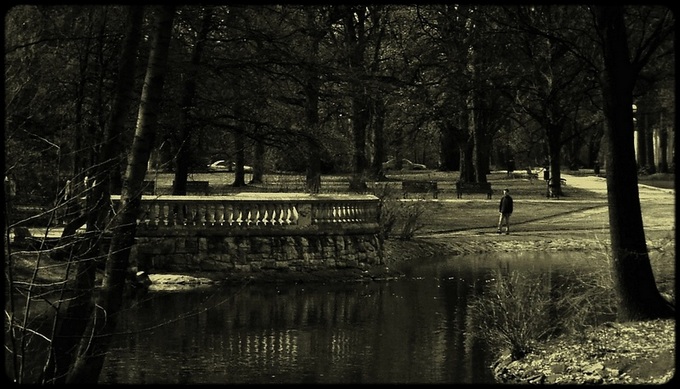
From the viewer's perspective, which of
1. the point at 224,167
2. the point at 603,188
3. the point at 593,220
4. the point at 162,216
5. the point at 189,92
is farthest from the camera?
the point at 224,167

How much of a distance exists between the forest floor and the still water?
1.23 metres

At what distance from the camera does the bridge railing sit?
85.1ft

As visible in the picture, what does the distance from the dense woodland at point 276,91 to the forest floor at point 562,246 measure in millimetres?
1140

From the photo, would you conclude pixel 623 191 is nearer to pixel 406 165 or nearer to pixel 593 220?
pixel 593 220

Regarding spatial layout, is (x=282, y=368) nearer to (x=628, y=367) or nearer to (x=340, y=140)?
(x=628, y=367)

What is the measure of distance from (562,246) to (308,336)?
1684 cm

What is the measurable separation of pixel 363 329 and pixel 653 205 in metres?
26.1

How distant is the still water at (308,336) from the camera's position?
51.1 ft

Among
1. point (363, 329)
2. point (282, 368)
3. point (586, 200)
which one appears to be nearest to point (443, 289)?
point (363, 329)

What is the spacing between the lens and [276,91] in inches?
1265

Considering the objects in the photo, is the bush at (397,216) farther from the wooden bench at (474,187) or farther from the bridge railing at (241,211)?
the wooden bench at (474,187)

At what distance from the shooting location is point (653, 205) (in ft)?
140

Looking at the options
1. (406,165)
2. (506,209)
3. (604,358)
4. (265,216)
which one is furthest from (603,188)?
(604,358)

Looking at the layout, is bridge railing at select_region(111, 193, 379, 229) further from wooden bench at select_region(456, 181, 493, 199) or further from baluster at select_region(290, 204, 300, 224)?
wooden bench at select_region(456, 181, 493, 199)
